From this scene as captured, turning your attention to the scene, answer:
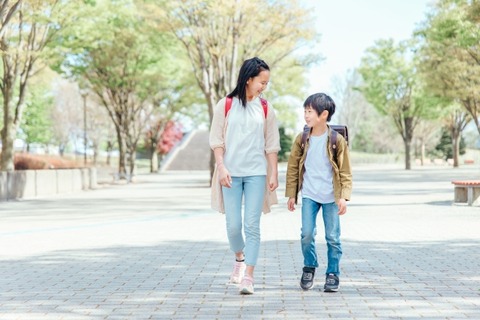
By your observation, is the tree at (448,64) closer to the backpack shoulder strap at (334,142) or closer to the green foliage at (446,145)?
the backpack shoulder strap at (334,142)

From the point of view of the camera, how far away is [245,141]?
5.55 meters

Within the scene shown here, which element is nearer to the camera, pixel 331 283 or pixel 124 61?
pixel 331 283

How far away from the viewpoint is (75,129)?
7594 cm

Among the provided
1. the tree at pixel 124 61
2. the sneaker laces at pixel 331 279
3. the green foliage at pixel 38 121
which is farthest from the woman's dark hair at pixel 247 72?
the green foliage at pixel 38 121

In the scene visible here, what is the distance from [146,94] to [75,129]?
39922 mm

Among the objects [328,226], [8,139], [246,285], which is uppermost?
[8,139]

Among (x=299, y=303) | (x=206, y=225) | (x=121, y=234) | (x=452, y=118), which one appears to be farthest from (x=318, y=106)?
(x=452, y=118)

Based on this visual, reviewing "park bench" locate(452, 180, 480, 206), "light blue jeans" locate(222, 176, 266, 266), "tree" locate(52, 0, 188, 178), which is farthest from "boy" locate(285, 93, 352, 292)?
"tree" locate(52, 0, 188, 178)

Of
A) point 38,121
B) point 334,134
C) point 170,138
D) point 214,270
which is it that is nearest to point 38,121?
point 38,121

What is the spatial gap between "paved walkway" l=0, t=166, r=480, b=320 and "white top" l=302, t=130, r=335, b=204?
730mm

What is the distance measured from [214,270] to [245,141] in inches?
71.6

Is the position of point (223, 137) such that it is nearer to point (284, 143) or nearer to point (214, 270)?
point (214, 270)

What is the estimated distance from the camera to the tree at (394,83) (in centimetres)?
4869

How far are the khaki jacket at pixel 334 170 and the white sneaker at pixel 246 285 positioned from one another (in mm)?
690
